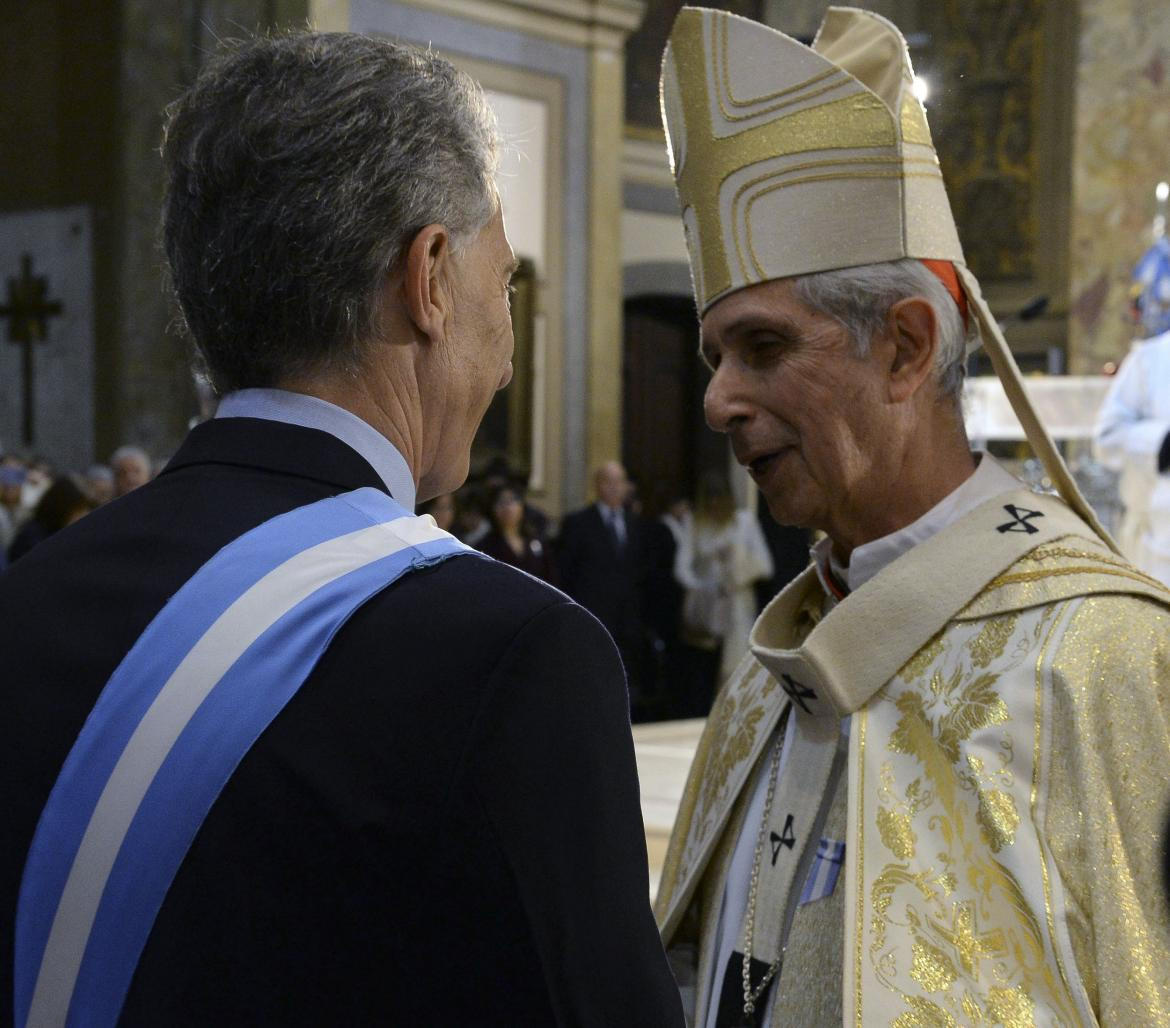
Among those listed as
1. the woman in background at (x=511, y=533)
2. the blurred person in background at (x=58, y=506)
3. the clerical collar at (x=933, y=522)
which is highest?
the clerical collar at (x=933, y=522)

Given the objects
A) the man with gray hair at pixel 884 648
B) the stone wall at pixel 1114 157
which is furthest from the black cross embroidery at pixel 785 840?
the stone wall at pixel 1114 157

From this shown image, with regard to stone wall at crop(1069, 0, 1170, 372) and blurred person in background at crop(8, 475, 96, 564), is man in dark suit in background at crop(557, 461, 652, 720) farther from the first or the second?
stone wall at crop(1069, 0, 1170, 372)

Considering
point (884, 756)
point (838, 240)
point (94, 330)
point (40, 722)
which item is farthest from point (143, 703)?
point (94, 330)

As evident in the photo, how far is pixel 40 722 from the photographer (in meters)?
1.03

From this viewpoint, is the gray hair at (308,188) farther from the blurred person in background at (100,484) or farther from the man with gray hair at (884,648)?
the blurred person in background at (100,484)

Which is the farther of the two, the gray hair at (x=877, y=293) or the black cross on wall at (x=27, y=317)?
the black cross on wall at (x=27, y=317)

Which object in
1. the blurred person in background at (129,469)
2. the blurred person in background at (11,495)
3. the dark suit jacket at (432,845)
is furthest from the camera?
the blurred person in background at (11,495)

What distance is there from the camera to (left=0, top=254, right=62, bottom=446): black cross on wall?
1261 cm

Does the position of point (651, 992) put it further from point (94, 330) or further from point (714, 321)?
point (94, 330)

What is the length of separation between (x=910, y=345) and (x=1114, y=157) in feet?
Answer: 33.5

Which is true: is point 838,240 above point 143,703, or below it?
above

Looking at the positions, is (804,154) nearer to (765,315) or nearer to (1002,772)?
(765,315)

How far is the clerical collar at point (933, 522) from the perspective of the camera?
1.78 m

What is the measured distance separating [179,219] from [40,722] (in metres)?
0.38
